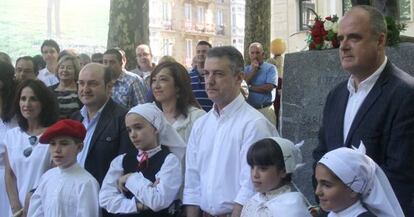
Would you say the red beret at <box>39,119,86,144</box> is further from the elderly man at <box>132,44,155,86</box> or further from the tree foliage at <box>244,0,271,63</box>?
the tree foliage at <box>244,0,271,63</box>

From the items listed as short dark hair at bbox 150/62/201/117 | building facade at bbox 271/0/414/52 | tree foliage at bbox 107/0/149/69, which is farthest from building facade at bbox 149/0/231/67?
short dark hair at bbox 150/62/201/117

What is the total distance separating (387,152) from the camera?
387 centimetres

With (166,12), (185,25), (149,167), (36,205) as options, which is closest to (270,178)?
(149,167)

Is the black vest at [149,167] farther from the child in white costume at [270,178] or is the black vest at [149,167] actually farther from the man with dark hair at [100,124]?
the child in white costume at [270,178]

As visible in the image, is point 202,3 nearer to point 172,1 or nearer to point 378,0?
point 172,1

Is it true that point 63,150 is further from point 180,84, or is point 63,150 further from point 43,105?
point 180,84

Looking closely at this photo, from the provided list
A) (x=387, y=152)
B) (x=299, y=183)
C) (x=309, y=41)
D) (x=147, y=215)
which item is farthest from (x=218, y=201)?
(x=309, y=41)

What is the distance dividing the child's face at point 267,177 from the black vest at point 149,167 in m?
0.99

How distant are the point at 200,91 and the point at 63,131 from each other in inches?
114

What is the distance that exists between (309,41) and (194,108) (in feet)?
4.10

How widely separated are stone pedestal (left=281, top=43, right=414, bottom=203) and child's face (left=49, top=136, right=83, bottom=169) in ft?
6.59

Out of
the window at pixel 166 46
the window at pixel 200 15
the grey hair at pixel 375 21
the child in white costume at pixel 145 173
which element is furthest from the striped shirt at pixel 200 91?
the window at pixel 200 15

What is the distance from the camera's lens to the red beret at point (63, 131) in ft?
16.3

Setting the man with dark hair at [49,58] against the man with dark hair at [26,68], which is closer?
the man with dark hair at [26,68]
